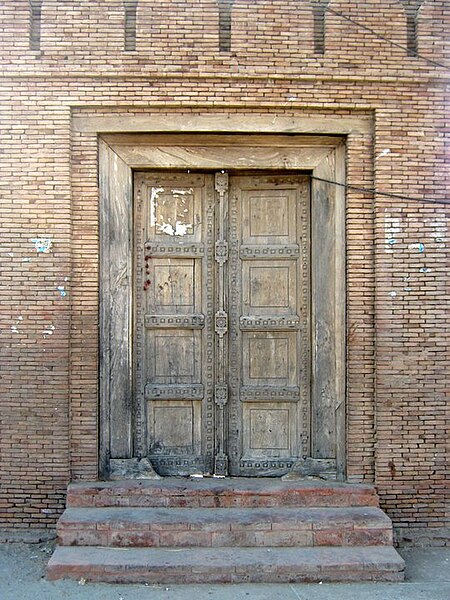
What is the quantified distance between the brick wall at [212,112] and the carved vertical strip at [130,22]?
115mm

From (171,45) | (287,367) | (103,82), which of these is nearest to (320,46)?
(171,45)

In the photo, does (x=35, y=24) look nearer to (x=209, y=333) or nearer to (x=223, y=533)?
(x=209, y=333)

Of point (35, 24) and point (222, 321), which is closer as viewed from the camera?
point (35, 24)

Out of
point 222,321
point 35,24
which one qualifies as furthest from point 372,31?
point 35,24

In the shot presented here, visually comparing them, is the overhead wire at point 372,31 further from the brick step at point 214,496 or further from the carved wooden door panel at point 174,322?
the brick step at point 214,496

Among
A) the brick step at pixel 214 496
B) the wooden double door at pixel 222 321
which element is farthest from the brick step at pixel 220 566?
the wooden double door at pixel 222 321

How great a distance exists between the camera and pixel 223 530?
6.07 m

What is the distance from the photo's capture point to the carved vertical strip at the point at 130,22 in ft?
22.2

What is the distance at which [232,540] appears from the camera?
239 inches

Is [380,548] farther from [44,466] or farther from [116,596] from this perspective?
[44,466]

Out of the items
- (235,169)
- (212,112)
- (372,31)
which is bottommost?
(235,169)

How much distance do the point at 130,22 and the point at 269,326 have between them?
11.4 feet

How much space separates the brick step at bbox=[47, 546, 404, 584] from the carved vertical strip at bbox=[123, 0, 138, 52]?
4.95 metres

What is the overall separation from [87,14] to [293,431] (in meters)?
4.79
